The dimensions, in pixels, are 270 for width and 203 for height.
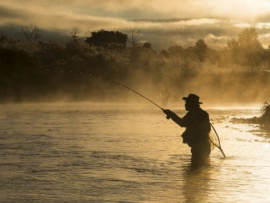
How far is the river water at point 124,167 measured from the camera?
13.0 m

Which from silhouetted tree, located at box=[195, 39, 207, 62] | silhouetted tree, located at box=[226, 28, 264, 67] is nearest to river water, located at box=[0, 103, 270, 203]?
silhouetted tree, located at box=[226, 28, 264, 67]

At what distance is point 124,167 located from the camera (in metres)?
16.7

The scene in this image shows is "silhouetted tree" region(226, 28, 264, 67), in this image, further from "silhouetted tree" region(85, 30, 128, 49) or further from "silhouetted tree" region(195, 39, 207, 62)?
"silhouetted tree" region(85, 30, 128, 49)

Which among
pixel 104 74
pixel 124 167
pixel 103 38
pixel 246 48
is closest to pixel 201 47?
pixel 246 48

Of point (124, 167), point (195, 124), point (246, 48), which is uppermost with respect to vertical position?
point (246, 48)

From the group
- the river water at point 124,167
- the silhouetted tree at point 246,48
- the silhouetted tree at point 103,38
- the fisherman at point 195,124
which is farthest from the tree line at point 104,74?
the silhouetted tree at point 103,38

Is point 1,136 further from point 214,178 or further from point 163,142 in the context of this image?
point 214,178

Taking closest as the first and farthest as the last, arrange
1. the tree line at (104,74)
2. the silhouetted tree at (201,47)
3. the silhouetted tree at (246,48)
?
the tree line at (104,74) < the silhouetted tree at (246,48) < the silhouetted tree at (201,47)

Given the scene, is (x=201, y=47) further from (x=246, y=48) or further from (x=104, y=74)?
(x=104, y=74)

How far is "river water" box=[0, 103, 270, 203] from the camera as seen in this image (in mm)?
12968

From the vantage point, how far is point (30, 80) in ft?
200

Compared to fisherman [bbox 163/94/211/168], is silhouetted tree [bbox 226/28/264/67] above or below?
above

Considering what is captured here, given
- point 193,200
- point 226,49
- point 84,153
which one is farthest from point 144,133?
point 226,49

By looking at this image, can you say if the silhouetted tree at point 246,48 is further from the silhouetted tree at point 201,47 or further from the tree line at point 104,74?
the tree line at point 104,74
